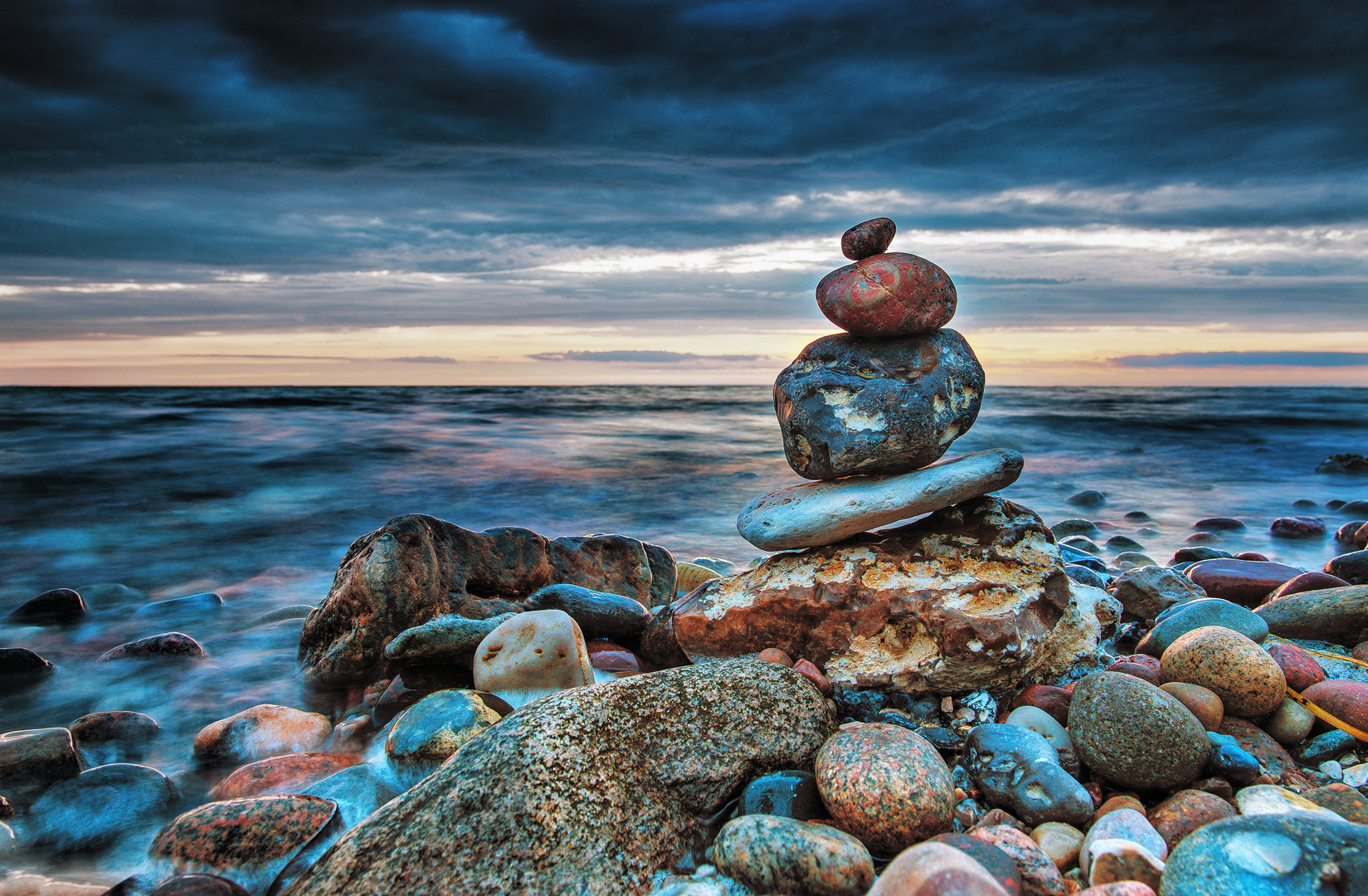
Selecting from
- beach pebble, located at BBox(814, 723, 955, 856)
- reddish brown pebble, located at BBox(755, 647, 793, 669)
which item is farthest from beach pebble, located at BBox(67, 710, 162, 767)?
beach pebble, located at BBox(814, 723, 955, 856)

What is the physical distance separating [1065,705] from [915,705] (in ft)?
2.19

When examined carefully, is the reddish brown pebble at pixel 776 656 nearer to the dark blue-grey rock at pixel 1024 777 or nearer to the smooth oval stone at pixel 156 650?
the dark blue-grey rock at pixel 1024 777

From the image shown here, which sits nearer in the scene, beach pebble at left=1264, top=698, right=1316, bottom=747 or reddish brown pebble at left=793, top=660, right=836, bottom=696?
beach pebble at left=1264, top=698, right=1316, bottom=747

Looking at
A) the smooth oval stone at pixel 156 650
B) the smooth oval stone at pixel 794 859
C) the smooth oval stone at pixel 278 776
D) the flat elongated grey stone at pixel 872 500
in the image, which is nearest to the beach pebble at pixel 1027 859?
the smooth oval stone at pixel 794 859

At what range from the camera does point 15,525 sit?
10.1m

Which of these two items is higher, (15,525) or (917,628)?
(917,628)

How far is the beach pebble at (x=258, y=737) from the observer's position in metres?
3.92

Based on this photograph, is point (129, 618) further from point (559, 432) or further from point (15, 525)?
point (559, 432)

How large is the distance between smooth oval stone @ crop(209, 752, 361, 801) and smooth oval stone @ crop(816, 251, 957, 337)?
3.46 metres

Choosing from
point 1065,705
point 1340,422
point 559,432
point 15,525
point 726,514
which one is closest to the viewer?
point 1065,705

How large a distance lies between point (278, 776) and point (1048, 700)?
366 cm

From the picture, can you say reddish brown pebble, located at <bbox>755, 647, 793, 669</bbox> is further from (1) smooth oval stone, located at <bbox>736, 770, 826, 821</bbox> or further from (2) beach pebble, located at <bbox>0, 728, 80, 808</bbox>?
(2) beach pebble, located at <bbox>0, 728, 80, 808</bbox>

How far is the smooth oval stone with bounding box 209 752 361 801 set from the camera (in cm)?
349

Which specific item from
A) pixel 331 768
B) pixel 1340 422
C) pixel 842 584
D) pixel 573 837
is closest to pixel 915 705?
pixel 842 584
